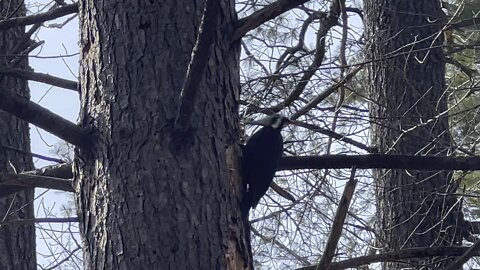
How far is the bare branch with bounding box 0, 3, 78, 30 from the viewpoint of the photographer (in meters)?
4.03

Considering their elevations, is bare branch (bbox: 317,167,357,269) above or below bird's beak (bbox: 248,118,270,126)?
below

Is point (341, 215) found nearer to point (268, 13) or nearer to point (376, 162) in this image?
point (376, 162)

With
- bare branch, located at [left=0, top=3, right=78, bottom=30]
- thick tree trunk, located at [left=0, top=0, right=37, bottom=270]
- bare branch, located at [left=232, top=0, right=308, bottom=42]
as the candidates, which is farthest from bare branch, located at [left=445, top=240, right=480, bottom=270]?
thick tree trunk, located at [left=0, top=0, right=37, bottom=270]

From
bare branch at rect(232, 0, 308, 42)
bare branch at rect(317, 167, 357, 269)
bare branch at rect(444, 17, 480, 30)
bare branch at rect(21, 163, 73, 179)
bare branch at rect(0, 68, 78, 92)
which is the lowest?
bare branch at rect(317, 167, 357, 269)

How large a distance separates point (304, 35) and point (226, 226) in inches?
137

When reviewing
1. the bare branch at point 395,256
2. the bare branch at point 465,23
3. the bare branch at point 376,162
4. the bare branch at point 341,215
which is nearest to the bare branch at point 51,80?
the bare branch at point 376,162

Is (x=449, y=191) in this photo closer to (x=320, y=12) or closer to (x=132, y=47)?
(x=320, y=12)

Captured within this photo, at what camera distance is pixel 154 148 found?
10.7 feet

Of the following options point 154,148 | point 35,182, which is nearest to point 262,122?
point 35,182

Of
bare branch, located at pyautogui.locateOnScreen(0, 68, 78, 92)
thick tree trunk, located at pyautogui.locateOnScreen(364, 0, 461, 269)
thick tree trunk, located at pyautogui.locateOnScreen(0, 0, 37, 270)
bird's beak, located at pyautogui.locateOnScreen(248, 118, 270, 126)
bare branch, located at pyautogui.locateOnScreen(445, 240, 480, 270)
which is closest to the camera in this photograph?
bare branch, located at pyautogui.locateOnScreen(445, 240, 480, 270)

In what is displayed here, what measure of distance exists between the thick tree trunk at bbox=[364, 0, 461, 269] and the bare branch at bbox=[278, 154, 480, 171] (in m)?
1.66

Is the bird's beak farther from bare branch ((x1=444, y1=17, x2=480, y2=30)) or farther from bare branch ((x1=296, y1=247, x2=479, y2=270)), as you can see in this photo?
bare branch ((x1=444, y1=17, x2=480, y2=30))

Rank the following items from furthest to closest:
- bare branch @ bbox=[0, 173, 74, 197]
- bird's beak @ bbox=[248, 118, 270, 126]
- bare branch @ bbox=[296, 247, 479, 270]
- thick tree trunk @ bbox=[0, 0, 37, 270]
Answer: thick tree trunk @ bbox=[0, 0, 37, 270], bird's beak @ bbox=[248, 118, 270, 126], bare branch @ bbox=[296, 247, 479, 270], bare branch @ bbox=[0, 173, 74, 197]

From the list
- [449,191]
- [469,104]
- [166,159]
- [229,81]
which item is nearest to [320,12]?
[469,104]
